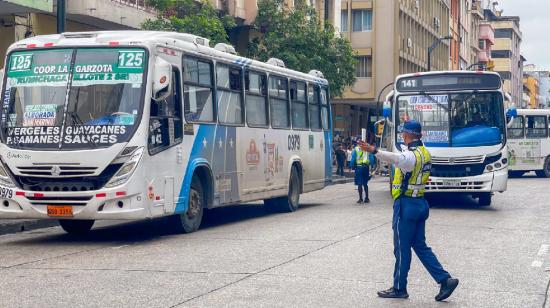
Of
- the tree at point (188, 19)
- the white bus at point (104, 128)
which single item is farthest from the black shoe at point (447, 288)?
the tree at point (188, 19)

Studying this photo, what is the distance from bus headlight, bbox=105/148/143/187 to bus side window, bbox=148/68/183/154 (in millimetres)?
345

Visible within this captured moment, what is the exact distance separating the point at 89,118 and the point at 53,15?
1373cm

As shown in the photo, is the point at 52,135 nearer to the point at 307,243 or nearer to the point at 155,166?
the point at 155,166

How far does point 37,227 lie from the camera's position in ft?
55.7

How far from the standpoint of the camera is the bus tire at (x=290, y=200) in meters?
20.7

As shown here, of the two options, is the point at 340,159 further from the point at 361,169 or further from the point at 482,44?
the point at 482,44

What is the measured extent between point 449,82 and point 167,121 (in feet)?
31.7

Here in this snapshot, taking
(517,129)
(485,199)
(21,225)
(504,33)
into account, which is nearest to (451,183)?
(485,199)

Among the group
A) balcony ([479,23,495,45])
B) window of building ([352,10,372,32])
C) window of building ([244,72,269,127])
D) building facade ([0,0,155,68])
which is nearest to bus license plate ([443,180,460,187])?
window of building ([244,72,269,127])

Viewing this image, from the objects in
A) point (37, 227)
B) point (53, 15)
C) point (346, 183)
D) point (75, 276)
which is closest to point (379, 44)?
point (346, 183)

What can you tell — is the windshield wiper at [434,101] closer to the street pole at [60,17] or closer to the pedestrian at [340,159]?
the street pole at [60,17]

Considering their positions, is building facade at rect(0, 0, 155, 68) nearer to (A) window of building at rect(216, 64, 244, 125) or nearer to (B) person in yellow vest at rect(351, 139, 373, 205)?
(A) window of building at rect(216, 64, 244, 125)

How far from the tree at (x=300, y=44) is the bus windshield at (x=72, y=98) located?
20441 millimetres

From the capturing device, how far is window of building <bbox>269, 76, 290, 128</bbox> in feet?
63.8
